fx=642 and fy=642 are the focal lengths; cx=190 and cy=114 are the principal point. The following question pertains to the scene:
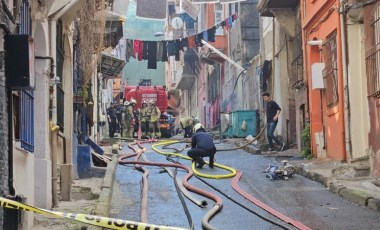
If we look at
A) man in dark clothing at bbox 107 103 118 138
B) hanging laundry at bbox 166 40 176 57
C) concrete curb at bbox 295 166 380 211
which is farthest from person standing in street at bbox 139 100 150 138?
concrete curb at bbox 295 166 380 211

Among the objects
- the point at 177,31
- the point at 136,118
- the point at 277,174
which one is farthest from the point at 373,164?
the point at 177,31

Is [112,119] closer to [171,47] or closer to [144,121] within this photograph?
[144,121]

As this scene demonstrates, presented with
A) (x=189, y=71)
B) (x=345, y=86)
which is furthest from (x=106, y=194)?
(x=189, y=71)

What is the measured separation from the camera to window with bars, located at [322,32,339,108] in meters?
15.1

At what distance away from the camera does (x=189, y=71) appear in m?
48.2

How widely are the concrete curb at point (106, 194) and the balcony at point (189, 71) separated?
29.6 meters

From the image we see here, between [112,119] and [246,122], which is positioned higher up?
[112,119]

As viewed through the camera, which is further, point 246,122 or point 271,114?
point 246,122

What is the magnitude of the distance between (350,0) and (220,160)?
583cm

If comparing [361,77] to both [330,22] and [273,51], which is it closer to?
[330,22]

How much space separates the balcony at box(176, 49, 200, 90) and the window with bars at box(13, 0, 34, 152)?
34890mm

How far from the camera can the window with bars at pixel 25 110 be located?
7.51m

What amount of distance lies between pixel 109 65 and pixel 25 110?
16.2 metres

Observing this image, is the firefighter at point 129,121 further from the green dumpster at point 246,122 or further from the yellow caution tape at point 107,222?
the yellow caution tape at point 107,222
